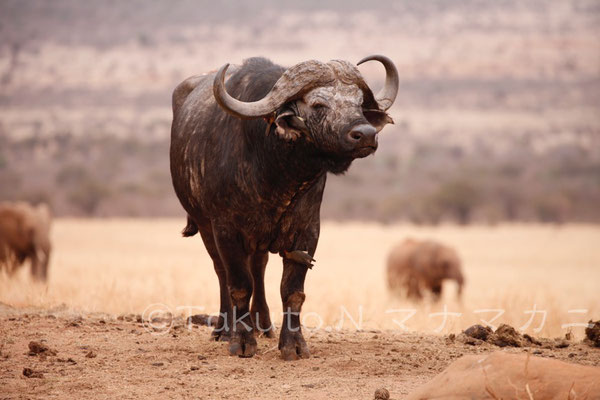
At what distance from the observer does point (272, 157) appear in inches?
277

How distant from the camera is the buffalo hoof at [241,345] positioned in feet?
24.3

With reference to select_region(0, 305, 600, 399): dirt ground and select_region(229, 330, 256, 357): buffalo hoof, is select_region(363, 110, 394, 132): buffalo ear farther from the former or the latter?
select_region(229, 330, 256, 357): buffalo hoof

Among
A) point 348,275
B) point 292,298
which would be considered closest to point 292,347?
point 292,298

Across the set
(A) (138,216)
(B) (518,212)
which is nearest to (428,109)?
(B) (518,212)

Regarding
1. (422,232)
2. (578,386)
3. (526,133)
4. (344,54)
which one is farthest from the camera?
(344,54)

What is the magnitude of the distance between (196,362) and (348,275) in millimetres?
15879

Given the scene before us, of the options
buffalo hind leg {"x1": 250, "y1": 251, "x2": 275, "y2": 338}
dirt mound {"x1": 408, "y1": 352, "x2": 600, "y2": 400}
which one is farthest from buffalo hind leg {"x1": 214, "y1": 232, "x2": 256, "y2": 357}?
dirt mound {"x1": 408, "y1": 352, "x2": 600, "y2": 400}

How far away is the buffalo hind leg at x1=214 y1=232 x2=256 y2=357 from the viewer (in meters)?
7.43

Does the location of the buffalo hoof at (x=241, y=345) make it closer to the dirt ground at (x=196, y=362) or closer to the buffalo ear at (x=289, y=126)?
the dirt ground at (x=196, y=362)

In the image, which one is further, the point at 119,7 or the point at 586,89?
the point at 119,7

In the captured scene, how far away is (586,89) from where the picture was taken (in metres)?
92.8

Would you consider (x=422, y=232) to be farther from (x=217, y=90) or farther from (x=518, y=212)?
(x=217, y=90)

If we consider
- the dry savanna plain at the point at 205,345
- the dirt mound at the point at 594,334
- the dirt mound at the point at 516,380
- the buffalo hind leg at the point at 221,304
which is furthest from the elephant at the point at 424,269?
the dirt mound at the point at 516,380

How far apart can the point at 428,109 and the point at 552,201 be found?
141ft
